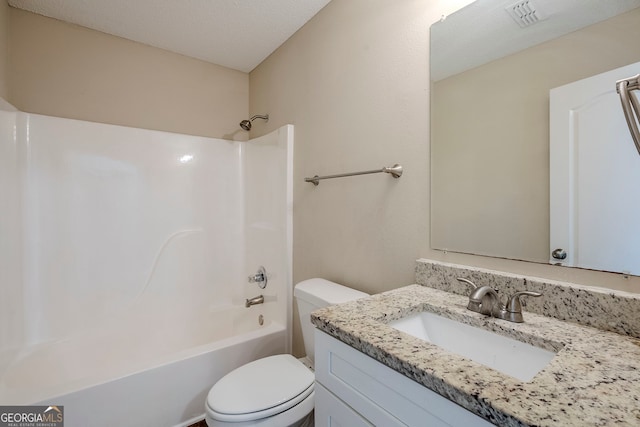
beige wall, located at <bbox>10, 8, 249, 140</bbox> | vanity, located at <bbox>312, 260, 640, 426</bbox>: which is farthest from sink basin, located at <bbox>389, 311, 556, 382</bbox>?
beige wall, located at <bbox>10, 8, 249, 140</bbox>

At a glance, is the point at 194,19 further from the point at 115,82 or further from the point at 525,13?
the point at 525,13

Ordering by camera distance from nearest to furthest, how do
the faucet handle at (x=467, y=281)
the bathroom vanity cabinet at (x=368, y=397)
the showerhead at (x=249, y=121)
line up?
the bathroom vanity cabinet at (x=368, y=397) < the faucet handle at (x=467, y=281) < the showerhead at (x=249, y=121)

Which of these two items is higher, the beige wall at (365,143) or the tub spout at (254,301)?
the beige wall at (365,143)

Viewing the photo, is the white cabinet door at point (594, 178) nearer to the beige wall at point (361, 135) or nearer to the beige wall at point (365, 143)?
the beige wall at point (365, 143)

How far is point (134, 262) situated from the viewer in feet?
6.69

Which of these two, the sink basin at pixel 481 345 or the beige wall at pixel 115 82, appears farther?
the beige wall at pixel 115 82

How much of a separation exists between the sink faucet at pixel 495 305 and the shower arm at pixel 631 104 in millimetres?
461

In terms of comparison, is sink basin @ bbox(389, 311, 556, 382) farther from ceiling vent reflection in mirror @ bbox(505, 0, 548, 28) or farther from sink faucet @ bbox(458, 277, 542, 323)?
ceiling vent reflection in mirror @ bbox(505, 0, 548, 28)

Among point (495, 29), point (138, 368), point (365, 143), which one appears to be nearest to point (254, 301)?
point (138, 368)

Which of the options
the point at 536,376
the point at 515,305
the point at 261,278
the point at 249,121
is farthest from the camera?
the point at 249,121

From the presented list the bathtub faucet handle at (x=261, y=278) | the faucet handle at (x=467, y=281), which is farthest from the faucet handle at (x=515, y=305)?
the bathtub faucet handle at (x=261, y=278)

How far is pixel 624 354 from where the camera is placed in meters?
0.62

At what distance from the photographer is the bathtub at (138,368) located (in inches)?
51.3

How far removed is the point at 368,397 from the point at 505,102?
3.29ft
